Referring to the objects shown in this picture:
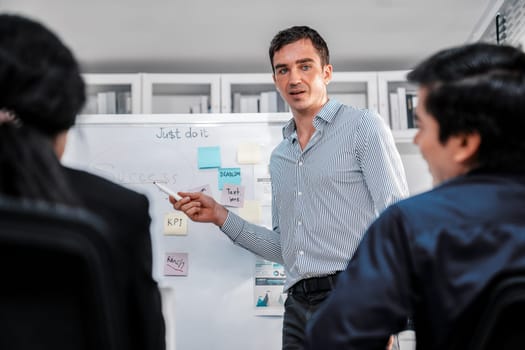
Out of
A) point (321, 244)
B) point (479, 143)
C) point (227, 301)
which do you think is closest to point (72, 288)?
point (479, 143)

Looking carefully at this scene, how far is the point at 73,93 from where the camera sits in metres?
0.73

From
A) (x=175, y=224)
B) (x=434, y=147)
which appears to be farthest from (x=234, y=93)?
(x=434, y=147)

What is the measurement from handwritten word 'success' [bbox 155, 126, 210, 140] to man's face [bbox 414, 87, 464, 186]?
218 centimetres

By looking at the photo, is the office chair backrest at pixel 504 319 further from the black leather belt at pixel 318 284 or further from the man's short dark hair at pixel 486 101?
the black leather belt at pixel 318 284

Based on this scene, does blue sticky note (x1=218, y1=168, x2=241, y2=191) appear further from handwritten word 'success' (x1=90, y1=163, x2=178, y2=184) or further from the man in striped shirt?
the man in striped shirt

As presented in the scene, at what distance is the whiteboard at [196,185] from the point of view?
279cm

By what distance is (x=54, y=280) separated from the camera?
1.85 feet

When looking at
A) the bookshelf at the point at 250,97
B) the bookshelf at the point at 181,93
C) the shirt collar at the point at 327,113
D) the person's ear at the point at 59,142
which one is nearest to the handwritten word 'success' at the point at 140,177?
the bookshelf at the point at 181,93

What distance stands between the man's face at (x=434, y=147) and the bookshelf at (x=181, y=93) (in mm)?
2774

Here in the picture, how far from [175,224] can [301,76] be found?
116cm

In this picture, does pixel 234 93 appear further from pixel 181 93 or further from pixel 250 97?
pixel 181 93

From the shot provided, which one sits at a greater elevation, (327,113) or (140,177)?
(327,113)

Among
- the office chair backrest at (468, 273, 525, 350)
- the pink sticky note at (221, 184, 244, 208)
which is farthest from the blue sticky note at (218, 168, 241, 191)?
the office chair backrest at (468, 273, 525, 350)

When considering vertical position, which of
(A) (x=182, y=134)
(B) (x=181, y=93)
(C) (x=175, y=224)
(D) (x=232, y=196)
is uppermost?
(B) (x=181, y=93)
